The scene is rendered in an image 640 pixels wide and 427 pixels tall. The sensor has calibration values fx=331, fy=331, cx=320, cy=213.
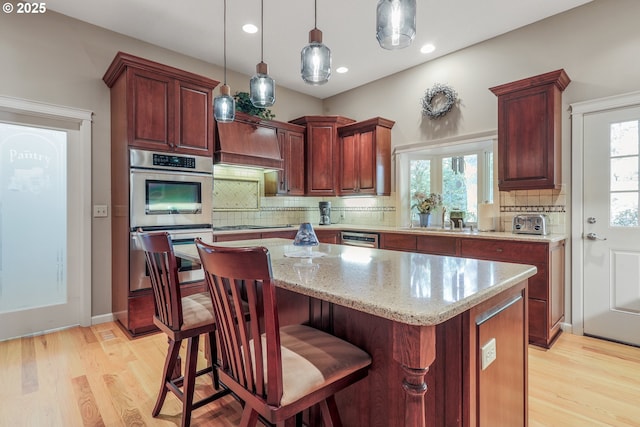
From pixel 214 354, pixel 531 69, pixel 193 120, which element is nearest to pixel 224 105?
pixel 193 120

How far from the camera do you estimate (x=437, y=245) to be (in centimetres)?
340

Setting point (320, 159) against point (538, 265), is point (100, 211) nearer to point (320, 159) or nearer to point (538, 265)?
point (320, 159)

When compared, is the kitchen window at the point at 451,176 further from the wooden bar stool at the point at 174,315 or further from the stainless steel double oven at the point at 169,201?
the wooden bar stool at the point at 174,315

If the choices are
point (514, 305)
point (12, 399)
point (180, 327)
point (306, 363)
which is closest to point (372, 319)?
point (306, 363)

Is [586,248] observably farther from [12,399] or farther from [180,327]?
[12,399]

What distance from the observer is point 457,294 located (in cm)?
103

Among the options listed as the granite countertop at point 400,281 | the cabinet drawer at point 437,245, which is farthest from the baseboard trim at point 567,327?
the granite countertop at point 400,281

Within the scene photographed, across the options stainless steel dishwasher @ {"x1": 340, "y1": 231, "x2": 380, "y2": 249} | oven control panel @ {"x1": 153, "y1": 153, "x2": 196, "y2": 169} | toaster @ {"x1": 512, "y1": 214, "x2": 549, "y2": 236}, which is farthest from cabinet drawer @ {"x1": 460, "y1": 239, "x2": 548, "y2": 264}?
oven control panel @ {"x1": 153, "y1": 153, "x2": 196, "y2": 169}

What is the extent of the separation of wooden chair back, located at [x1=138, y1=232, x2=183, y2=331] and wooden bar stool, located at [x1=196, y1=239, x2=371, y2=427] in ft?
1.46

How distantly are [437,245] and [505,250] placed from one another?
25.3 inches

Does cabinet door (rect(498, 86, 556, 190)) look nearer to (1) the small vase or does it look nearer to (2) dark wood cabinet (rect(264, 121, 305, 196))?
(1) the small vase

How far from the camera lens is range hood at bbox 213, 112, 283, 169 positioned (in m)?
3.79

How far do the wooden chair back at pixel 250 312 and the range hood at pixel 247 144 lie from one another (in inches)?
114

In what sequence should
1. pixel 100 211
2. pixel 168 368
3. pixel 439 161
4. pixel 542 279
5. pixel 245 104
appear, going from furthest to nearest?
pixel 439 161, pixel 245 104, pixel 100 211, pixel 542 279, pixel 168 368
